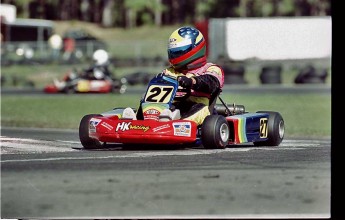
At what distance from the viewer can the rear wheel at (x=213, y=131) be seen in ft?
24.2

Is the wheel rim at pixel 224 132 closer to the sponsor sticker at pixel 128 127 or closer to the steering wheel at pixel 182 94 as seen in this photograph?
the steering wheel at pixel 182 94

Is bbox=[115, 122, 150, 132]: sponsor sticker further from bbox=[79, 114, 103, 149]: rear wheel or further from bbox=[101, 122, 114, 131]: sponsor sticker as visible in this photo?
bbox=[79, 114, 103, 149]: rear wheel

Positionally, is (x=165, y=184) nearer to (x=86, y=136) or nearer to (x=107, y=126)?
(x=107, y=126)

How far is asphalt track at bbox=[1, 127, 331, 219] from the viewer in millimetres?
5031

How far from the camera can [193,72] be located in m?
7.79

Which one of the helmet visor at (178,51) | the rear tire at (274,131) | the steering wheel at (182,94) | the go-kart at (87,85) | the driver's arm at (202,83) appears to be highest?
the helmet visor at (178,51)

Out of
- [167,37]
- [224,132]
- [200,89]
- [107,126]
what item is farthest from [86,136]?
[167,37]

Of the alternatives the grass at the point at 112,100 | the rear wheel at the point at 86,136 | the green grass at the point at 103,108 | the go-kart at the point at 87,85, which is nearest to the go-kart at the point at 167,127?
the rear wheel at the point at 86,136

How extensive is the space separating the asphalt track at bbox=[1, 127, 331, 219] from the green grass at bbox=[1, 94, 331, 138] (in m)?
4.33

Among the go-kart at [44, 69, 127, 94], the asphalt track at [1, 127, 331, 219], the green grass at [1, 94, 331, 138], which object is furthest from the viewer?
the go-kart at [44, 69, 127, 94]

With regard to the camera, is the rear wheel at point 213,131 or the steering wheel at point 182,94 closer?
the rear wheel at point 213,131

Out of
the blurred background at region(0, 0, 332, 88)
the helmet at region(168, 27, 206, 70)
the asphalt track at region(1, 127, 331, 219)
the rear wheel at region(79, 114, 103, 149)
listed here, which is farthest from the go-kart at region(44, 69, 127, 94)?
the asphalt track at region(1, 127, 331, 219)

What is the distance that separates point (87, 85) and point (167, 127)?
15.2 metres
